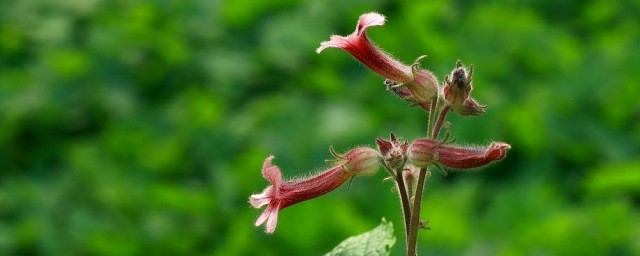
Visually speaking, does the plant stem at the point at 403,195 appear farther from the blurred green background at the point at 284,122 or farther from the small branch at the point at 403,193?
the blurred green background at the point at 284,122

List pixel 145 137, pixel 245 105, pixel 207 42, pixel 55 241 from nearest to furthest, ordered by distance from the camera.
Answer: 1. pixel 55 241
2. pixel 145 137
3. pixel 245 105
4. pixel 207 42

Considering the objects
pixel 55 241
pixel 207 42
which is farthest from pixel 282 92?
pixel 55 241

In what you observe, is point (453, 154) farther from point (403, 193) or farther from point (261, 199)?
point (261, 199)

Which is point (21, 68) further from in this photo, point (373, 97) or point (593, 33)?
point (593, 33)

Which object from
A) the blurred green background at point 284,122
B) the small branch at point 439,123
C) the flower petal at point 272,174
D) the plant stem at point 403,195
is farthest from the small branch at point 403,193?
the blurred green background at point 284,122

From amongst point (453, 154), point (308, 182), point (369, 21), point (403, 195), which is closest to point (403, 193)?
point (403, 195)
